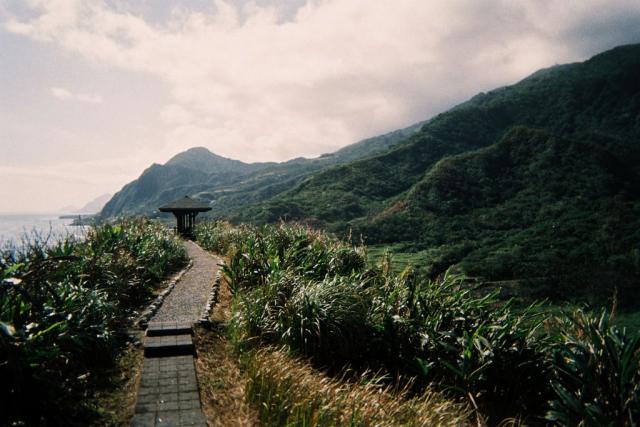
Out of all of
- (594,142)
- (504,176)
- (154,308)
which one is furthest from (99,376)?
(594,142)

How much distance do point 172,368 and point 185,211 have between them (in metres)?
18.3

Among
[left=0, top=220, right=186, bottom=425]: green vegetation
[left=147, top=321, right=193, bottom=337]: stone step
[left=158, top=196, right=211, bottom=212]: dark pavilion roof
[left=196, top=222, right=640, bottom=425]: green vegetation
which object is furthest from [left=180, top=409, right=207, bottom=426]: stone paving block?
[left=158, top=196, right=211, bottom=212]: dark pavilion roof

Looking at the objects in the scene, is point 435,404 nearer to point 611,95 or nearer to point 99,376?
point 99,376

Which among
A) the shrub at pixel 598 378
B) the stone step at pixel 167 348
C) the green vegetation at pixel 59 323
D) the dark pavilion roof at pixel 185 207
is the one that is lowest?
the shrub at pixel 598 378

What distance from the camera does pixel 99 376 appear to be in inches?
188

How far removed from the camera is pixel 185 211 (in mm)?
22328

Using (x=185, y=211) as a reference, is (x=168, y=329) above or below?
below

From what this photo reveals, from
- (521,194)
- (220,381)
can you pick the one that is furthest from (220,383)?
(521,194)

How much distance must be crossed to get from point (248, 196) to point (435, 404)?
127 meters

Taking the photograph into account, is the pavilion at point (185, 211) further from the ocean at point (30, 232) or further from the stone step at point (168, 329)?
the stone step at point (168, 329)

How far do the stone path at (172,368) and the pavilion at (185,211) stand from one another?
1421 centimetres

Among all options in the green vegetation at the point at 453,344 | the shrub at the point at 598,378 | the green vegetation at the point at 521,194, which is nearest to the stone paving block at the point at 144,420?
the green vegetation at the point at 453,344

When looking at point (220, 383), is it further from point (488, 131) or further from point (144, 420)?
point (488, 131)

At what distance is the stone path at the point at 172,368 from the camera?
13.1 ft
